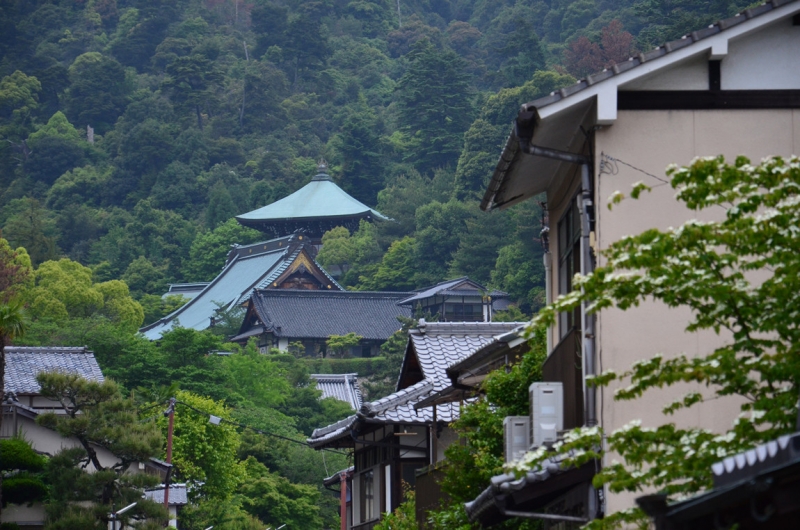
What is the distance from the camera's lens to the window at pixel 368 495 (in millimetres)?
19875

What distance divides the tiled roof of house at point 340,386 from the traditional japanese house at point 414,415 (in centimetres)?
3213

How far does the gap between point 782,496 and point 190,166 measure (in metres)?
95.9

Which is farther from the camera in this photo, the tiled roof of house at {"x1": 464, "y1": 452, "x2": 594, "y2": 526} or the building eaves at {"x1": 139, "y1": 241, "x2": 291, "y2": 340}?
the building eaves at {"x1": 139, "y1": 241, "x2": 291, "y2": 340}

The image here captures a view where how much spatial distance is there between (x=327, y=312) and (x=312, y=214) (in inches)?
633

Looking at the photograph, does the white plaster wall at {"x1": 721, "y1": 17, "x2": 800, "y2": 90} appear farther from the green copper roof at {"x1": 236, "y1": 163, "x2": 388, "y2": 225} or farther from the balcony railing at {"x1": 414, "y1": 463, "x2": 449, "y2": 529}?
the green copper roof at {"x1": 236, "y1": 163, "x2": 388, "y2": 225}

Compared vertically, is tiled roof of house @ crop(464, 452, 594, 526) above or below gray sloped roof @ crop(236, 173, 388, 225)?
below

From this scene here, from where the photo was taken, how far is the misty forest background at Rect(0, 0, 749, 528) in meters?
43.7

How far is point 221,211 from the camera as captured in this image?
88250 millimetres

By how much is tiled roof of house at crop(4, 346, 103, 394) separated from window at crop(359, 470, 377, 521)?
1273 centimetres

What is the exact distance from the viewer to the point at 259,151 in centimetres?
10250

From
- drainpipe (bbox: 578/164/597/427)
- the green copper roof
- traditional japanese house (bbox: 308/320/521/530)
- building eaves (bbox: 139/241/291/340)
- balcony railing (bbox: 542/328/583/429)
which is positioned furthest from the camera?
the green copper roof

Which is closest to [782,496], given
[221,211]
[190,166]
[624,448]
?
[624,448]

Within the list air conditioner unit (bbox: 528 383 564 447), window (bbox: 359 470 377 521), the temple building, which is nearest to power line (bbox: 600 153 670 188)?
air conditioner unit (bbox: 528 383 564 447)

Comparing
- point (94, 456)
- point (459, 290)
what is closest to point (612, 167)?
point (94, 456)
